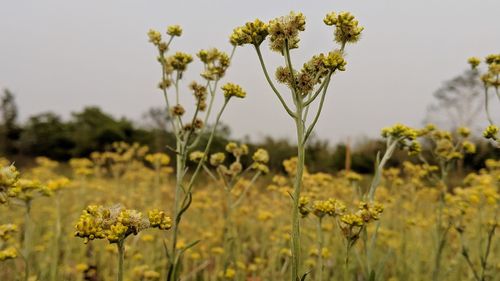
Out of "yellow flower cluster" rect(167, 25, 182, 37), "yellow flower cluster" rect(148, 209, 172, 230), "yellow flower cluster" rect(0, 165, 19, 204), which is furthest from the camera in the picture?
"yellow flower cluster" rect(167, 25, 182, 37)

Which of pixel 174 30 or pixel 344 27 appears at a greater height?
pixel 174 30

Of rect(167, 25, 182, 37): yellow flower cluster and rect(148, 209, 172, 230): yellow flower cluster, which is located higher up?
rect(167, 25, 182, 37): yellow flower cluster

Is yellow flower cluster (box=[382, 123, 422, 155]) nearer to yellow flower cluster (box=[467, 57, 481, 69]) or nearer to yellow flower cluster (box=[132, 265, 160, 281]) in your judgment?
yellow flower cluster (box=[467, 57, 481, 69])

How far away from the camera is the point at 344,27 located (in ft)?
5.54

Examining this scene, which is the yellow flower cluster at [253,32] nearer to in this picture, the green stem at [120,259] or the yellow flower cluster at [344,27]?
the yellow flower cluster at [344,27]

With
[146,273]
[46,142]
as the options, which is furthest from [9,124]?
[146,273]

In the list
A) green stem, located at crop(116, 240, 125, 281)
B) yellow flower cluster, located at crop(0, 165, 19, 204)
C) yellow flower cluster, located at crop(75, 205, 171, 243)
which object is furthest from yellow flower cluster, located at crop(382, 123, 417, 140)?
yellow flower cluster, located at crop(0, 165, 19, 204)

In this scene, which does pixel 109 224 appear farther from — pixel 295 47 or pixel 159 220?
pixel 295 47

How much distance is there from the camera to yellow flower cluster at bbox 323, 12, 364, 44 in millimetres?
1674

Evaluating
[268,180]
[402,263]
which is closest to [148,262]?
[402,263]

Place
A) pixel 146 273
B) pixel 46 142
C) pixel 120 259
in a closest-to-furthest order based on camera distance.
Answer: pixel 120 259
pixel 146 273
pixel 46 142

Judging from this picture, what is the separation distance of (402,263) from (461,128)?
146 cm

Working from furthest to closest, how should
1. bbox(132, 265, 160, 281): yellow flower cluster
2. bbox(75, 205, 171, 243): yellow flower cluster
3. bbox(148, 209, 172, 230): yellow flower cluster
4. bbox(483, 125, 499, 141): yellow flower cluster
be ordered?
bbox(132, 265, 160, 281): yellow flower cluster → bbox(483, 125, 499, 141): yellow flower cluster → bbox(148, 209, 172, 230): yellow flower cluster → bbox(75, 205, 171, 243): yellow flower cluster

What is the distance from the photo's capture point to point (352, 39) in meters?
1.71
